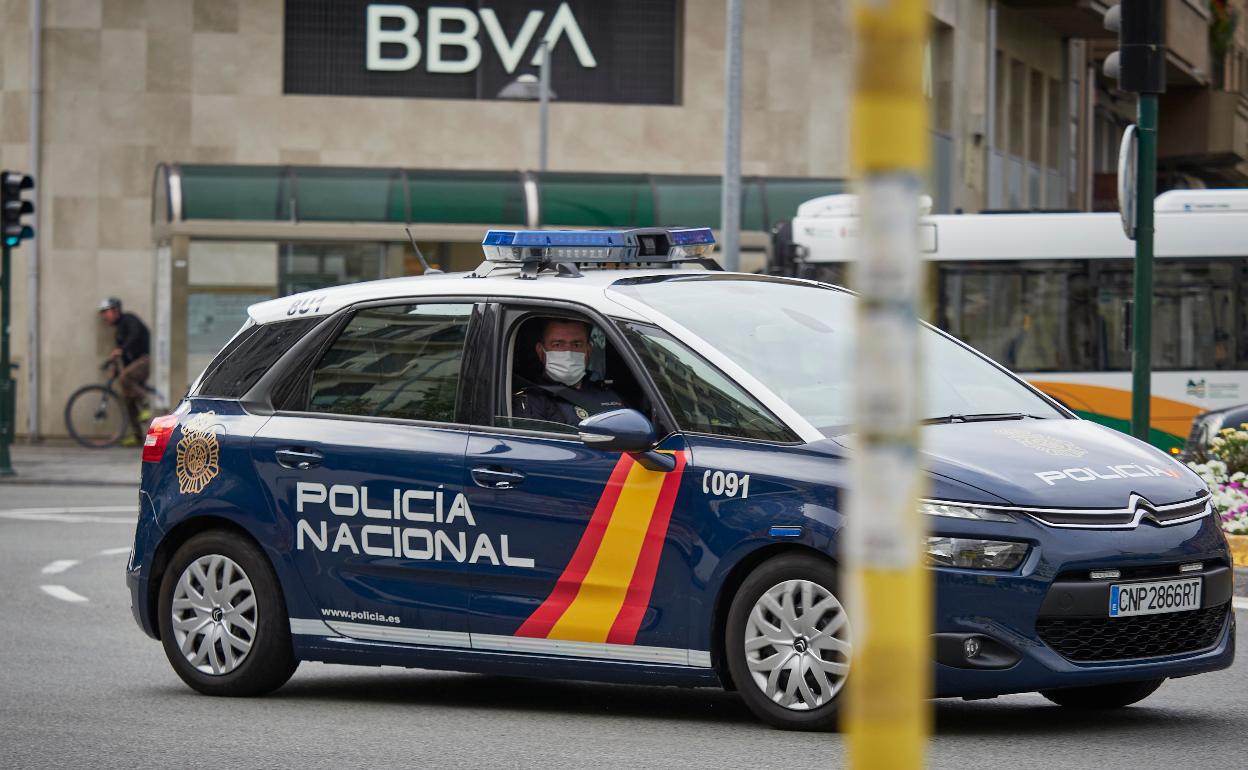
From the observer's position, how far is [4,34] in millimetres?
30141

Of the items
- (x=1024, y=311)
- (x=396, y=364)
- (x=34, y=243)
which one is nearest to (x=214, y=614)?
(x=396, y=364)

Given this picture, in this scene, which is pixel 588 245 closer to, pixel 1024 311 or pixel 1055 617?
pixel 1055 617

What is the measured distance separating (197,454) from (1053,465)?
330 centimetres

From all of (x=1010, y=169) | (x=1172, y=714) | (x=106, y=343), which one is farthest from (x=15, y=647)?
(x=1010, y=169)

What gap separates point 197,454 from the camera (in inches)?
323

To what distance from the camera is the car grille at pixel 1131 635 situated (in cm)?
661

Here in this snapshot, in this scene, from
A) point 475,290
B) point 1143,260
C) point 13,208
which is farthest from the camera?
point 13,208

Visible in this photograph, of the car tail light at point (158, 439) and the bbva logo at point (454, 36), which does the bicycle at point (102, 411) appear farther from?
the car tail light at point (158, 439)

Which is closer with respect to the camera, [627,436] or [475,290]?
[627,436]

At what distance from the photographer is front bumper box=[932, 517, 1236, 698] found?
6539mm

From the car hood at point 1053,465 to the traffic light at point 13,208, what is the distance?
1763cm

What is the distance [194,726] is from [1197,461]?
8492 mm

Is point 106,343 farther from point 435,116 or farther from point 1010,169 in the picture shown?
point 1010,169

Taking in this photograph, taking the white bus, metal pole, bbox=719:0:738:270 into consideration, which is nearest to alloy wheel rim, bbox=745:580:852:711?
the white bus
